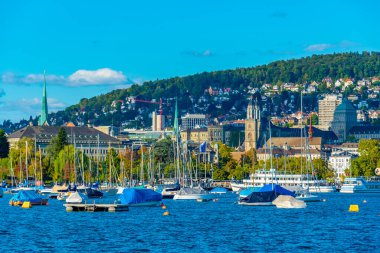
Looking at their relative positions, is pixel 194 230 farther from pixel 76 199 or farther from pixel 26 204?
pixel 26 204

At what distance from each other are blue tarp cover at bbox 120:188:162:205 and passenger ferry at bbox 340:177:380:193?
A: 5592cm

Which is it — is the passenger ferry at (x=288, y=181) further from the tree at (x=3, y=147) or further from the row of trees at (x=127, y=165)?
the tree at (x=3, y=147)

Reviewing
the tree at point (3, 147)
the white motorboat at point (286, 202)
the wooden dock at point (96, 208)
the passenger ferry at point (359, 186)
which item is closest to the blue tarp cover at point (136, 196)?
the wooden dock at point (96, 208)

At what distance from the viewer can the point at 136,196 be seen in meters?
86.9

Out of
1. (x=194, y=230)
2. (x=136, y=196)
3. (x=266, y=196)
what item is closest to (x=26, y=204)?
(x=136, y=196)

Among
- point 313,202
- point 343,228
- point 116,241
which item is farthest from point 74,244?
point 313,202

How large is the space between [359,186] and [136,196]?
202 feet

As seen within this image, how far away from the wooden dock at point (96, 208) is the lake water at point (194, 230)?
0.88 meters

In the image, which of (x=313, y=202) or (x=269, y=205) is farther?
(x=313, y=202)

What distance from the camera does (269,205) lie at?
293 feet

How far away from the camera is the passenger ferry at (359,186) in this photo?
141 meters

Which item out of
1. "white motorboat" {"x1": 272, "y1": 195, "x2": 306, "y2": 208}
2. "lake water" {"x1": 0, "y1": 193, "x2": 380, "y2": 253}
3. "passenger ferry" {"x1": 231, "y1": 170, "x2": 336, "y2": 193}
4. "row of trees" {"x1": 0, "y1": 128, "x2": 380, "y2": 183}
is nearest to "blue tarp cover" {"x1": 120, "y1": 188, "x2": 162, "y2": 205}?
"lake water" {"x1": 0, "y1": 193, "x2": 380, "y2": 253}

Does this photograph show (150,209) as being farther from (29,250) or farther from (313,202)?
(29,250)

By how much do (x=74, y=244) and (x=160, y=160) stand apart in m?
117
